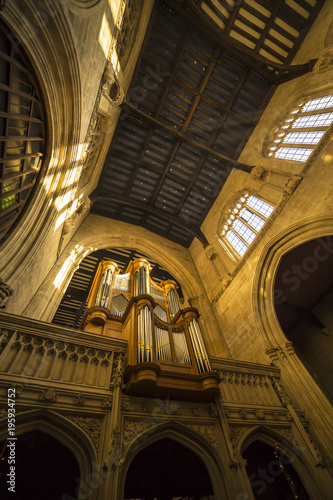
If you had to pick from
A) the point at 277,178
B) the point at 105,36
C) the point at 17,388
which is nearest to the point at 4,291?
the point at 17,388

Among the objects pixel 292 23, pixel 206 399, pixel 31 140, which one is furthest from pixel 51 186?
pixel 292 23

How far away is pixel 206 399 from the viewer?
496 cm

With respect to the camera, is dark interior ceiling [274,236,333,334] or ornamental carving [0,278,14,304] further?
dark interior ceiling [274,236,333,334]

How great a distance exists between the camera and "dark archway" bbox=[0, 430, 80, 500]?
3766 mm

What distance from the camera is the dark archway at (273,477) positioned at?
187 inches

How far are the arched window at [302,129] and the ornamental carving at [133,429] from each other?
9.85 metres

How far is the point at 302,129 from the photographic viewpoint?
32.3 ft

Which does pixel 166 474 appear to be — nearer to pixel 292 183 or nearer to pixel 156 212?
pixel 292 183

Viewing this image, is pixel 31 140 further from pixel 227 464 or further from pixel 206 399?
pixel 227 464

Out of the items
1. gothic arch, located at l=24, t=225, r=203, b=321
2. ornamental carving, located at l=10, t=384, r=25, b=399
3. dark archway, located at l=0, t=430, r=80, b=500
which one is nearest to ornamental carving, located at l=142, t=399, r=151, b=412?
dark archway, located at l=0, t=430, r=80, b=500

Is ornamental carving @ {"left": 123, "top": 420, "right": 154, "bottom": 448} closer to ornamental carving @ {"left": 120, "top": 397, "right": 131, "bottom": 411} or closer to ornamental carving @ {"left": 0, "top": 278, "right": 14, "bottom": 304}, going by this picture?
Result: ornamental carving @ {"left": 120, "top": 397, "right": 131, "bottom": 411}

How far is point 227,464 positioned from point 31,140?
7.07 m

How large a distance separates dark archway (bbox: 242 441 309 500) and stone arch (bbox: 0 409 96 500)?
12.2 ft

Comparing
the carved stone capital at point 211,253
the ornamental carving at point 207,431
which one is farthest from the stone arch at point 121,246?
the ornamental carving at point 207,431
